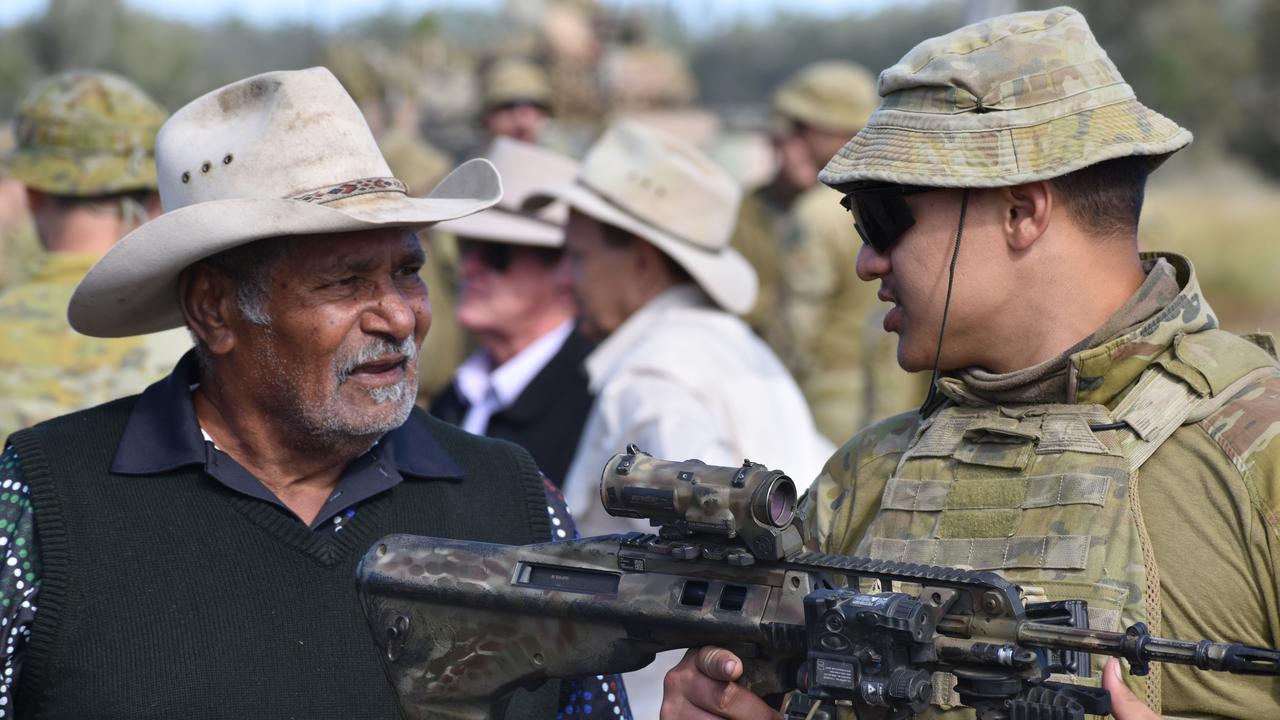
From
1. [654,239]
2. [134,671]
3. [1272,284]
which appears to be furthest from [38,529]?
[1272,284]

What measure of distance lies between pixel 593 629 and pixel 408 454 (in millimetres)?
877

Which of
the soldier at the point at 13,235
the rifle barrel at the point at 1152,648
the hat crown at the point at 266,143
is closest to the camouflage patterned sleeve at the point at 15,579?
the hat crown at the point at 266,143

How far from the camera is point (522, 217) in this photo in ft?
20.7

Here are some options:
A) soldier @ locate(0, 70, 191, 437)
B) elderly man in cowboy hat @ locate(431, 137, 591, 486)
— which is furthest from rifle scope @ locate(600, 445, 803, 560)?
elderly man in cowboy hat @ locate(431, 137, 591, 486)

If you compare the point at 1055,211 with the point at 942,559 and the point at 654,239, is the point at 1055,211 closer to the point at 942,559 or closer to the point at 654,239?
the point at 942,559

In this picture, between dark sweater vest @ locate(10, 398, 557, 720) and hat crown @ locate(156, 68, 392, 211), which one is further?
hat crown @ locate(156, 68, 392, 211)

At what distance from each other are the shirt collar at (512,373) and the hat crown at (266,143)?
2.57 metres

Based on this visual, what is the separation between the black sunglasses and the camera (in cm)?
287

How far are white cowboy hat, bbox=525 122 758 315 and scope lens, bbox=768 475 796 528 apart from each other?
2.88 meters

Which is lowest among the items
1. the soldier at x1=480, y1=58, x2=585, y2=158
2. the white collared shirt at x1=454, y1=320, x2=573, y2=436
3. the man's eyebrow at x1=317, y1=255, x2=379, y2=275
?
the soldier at x1=480, y1=58, x2=585, y2=158

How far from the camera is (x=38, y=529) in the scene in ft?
9.86

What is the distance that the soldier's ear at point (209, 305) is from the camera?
3.35m

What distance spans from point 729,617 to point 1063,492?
68 cm

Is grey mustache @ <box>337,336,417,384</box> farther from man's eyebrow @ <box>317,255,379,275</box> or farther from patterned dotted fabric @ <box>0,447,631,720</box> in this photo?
patterned dotted fabric @ <box>0,447,631,720</box>
